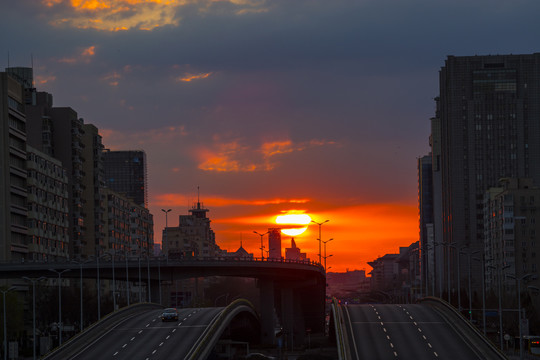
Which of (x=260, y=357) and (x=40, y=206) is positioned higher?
(x=40, y=206)

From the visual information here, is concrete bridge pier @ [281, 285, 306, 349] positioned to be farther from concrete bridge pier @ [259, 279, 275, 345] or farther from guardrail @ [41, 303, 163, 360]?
guardrail @ [41, 303, 163, 360]

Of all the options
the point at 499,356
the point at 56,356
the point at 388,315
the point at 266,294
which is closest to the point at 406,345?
the point at 499,356

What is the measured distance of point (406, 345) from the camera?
10669 cm

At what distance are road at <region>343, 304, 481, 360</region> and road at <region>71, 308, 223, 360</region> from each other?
59.2 feet

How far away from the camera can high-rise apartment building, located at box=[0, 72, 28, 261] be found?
17188 cm

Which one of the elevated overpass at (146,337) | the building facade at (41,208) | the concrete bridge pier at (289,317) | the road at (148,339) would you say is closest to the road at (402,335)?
the elevated overpass at (146,337)

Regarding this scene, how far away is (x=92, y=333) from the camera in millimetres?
113000

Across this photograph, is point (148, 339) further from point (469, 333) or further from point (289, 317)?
point (289, 317)

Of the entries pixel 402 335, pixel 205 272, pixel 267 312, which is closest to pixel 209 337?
pixel 402 335

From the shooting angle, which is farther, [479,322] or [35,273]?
[479,322]

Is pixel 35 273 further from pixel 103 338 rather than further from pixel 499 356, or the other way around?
pixel 499 356

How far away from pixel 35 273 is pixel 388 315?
57986mm

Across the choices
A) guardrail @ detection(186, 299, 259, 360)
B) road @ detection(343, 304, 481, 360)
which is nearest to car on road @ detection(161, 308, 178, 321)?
guardrail @ detection(186, 299, 259, 360)

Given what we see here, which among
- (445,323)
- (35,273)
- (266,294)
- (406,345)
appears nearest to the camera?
(406,345)
